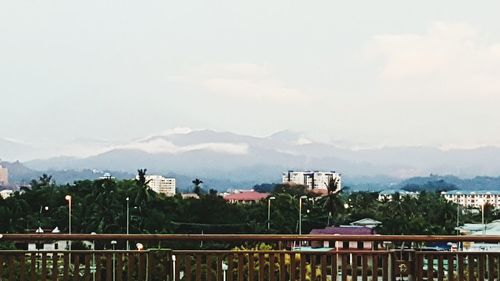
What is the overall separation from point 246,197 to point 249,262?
3954cm

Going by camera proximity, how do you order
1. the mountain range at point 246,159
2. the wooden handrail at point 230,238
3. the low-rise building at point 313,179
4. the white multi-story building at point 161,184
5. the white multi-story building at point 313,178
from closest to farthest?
the wooden handrail at point 230,238 < the white multi-story building at point 161,184 < the mountain range at point 246,159 < the low-rise building at point 313,179 < the white multi-story building at point 313,178

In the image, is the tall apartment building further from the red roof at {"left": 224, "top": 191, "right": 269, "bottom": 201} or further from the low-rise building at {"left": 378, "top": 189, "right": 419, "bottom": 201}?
the low-rise building at {"left": 378, "top": 189, "right": 419, "bottom": 201}

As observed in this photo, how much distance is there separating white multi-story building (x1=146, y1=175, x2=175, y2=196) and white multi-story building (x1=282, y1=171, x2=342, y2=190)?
8.29 m

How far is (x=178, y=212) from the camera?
3781cm

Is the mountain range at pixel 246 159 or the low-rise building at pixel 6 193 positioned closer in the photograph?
the low-rise building at pixel 6 193

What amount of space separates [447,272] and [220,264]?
1.36 metres

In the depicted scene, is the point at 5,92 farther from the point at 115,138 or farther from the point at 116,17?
the point at 115,138

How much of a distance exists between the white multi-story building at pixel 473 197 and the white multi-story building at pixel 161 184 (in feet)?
54.3

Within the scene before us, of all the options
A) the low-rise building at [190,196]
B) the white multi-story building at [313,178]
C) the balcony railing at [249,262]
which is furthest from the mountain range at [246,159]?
the balcony railing at [249,262]

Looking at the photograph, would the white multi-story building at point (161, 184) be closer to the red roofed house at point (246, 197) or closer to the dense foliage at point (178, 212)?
the dense foliage at point (178, 212)

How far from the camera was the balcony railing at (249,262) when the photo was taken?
4.20m

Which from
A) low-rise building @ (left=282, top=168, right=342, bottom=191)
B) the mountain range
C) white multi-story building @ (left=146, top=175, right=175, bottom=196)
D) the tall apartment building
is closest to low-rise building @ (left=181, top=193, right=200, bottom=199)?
white multi-story building @ (left=146, top=175, right=175, bottom=196)

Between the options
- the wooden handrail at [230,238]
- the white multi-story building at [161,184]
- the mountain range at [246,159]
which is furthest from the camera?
the mountain range at [246,159]

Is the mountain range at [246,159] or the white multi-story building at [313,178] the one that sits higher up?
the mountain range at [246,159]
